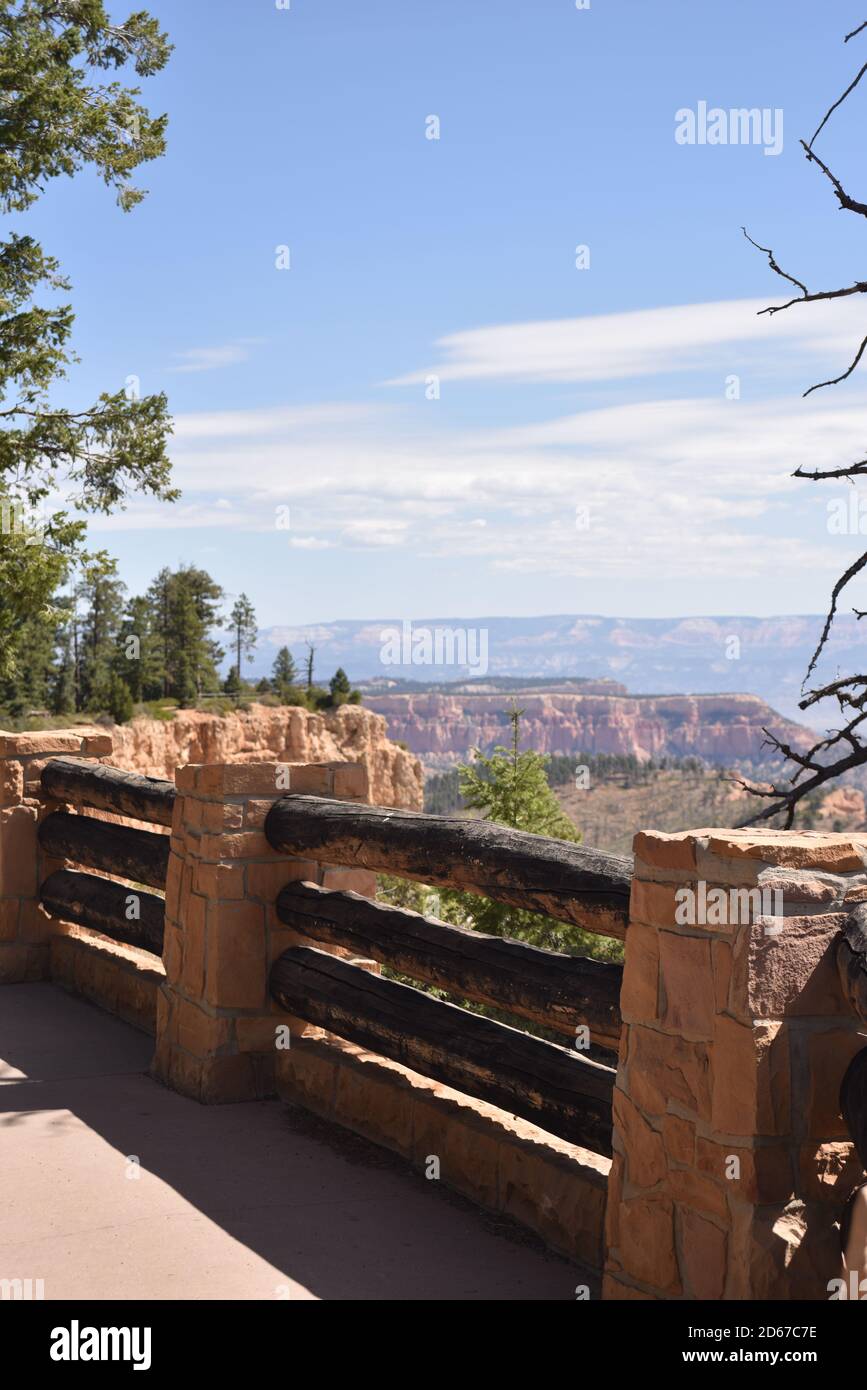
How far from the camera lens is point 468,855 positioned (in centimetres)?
442

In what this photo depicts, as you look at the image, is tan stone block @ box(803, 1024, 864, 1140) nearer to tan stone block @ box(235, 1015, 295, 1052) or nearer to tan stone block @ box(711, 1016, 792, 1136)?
tan stone block @ box(711, 1016, 792, 1136)

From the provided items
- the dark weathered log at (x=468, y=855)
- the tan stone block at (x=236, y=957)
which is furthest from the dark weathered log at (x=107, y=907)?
the dark weathered log at (x=468, y=855)

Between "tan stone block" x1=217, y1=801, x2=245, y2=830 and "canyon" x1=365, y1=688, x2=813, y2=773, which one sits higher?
"tan stone block" x1=217, y1=801, x2=245, y2=830

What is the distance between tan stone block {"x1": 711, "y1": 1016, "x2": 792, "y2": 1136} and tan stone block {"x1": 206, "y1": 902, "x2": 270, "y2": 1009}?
288cm

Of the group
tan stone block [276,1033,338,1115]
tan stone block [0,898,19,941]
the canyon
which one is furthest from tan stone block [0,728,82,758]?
the canyon

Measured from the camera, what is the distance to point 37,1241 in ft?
13.6

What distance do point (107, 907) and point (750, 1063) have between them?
16.1ft

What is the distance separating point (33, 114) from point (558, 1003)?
17693 millimetres

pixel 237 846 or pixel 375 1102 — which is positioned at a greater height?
pixel 237 846

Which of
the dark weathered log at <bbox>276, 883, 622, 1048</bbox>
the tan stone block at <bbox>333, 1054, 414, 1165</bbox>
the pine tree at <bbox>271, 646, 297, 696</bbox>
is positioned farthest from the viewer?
the pine tree at <bbox>271, 646, 297, 696</bbox>

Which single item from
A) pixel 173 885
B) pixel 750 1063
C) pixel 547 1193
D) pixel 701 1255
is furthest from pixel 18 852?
pixel 750 1063

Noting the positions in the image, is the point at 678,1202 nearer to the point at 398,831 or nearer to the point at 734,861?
the point at 734,861

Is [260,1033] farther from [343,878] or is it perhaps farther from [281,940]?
[343,878]

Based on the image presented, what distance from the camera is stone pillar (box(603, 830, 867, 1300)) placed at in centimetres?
304
